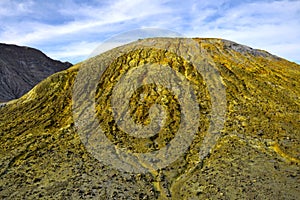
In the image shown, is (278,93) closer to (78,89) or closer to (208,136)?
(208,136)

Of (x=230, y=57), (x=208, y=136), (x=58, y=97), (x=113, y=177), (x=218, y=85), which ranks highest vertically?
(x=230, y=57)

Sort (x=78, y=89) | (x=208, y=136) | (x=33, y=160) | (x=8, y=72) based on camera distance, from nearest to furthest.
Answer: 1. (x=33, y=160)
2. (x=208, y=136)
3. (x=78, y=89)
4. (x=8, y=72)

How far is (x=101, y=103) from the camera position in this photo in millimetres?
20438

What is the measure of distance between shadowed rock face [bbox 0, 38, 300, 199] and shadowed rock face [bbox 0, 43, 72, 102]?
145 feet

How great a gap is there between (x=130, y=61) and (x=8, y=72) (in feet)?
188

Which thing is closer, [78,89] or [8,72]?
[78,89]

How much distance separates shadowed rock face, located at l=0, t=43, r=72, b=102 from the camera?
6850cm

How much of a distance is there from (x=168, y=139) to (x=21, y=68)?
70.6 meters

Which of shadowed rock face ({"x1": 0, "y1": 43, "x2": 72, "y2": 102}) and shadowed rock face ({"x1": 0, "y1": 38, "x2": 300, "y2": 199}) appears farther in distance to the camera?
shadowed rock face ({"x1": 0, "y1": 43, "x2": 72, "y2": 102})

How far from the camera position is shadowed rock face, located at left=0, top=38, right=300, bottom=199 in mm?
13656

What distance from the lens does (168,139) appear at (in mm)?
17609

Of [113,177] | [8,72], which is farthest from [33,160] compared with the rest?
[8,72]

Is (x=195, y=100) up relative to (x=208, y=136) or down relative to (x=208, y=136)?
up

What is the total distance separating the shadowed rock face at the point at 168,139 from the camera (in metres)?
13.7
